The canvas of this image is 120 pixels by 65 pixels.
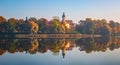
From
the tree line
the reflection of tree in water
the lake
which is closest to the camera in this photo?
the lake

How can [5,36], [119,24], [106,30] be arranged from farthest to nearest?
1. [119,24]
2. [106,30]
3. [5,36]

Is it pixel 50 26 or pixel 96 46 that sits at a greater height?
pixel 50 26

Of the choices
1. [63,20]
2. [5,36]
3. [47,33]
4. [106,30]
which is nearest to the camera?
[5,36]

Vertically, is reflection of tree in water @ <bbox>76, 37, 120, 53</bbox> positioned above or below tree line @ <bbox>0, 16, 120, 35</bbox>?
below

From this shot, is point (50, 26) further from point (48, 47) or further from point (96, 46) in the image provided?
point (48, 47)

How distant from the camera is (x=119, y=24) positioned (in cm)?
13475

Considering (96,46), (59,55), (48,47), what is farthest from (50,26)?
(59,55)

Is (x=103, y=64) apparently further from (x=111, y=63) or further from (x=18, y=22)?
(x=18, y=22)

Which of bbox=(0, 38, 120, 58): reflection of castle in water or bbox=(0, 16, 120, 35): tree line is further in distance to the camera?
bbox=(0, 16, 120, 35): tree line

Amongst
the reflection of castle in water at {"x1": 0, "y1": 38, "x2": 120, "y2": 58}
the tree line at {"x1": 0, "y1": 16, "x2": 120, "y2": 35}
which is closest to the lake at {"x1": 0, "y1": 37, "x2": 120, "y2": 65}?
the reflection of castle in water at {"x1": 0, "y1": 38, "x2": 120, "y2": 58}

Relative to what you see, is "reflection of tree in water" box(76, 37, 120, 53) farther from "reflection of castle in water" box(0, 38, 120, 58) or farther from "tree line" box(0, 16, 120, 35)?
"tree line" box(0, 16, 120, 35)

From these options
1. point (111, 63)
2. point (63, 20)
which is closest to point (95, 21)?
point (63, 20)

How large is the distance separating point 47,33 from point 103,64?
72.1 metres

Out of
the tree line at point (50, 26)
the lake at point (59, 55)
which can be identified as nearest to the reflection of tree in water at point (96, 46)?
the lake at point (59, 55)
